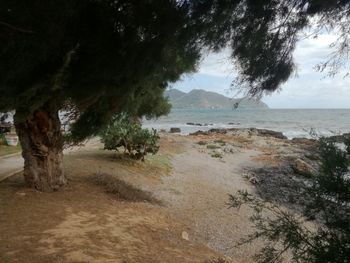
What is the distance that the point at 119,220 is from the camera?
7.78 metres

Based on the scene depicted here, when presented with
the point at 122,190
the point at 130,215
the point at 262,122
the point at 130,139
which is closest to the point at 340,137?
the point at 130,215

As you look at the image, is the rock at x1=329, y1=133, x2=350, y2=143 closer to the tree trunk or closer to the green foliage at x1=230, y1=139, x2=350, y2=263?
the green foliage at x1=230, y1=139, x2=350, y2=263

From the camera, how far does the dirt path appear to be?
340 inches

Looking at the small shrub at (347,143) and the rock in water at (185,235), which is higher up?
the small shrub at (347,143)

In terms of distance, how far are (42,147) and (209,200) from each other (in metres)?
5.09

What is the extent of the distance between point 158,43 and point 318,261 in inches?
109

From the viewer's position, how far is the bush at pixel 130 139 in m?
14.1

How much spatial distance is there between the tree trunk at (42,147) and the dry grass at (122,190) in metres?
1.47

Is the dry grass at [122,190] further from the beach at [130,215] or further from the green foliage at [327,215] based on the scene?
the green foliage at [327,215]

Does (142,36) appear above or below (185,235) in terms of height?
above

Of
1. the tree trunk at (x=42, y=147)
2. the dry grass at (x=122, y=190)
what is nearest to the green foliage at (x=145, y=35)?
the tree trunk at (x=42, y=147)

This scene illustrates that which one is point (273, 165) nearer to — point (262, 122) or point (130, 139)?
point (130, 139)

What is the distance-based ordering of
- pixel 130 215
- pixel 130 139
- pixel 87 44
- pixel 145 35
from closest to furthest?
pixel 145 35, pixel 87 44, pixel 130 215, pixel 130 139

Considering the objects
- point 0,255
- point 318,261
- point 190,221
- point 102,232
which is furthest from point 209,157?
point 318,261
